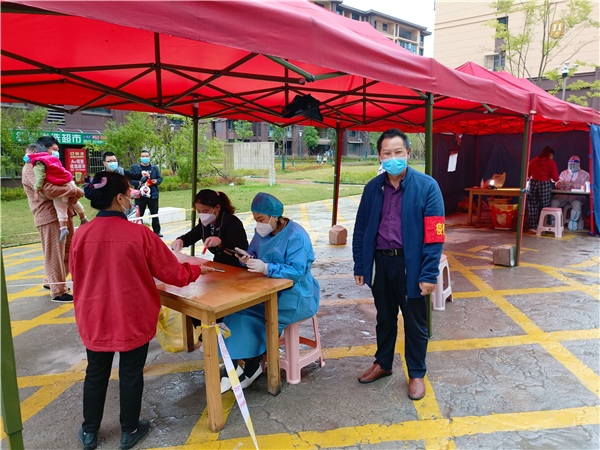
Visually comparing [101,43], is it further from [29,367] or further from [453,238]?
[453,238]

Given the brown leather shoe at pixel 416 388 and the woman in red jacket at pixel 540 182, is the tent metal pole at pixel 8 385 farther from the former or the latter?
the woman in red jacket at pixel 540 182

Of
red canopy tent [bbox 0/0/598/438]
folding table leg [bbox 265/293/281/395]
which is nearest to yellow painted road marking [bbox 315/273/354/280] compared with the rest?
red canopy tent [bbox 0/0/598/438]

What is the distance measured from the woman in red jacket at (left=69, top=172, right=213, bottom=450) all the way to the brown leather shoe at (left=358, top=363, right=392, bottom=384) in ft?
5.52

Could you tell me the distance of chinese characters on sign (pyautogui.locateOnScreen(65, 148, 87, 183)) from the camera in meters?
18.0

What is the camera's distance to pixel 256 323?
296 cm

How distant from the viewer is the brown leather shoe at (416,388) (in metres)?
2.88

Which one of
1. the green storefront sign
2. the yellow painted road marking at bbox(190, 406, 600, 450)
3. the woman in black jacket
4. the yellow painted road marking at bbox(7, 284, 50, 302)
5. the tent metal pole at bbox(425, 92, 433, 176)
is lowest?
the yellow painted road marking at bbox(7, 284, 50, 302)

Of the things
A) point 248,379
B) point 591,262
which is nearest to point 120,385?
point 248,379

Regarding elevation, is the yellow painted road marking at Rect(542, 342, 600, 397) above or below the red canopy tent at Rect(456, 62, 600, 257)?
below

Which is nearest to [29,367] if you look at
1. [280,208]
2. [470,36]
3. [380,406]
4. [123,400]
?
[123,400]

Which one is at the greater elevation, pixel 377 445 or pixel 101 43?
pixel 101 43

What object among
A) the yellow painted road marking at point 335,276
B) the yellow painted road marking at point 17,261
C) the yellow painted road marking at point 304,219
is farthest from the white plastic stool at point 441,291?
the yellow painted road marking at point 17,261

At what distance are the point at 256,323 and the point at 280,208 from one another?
888mm

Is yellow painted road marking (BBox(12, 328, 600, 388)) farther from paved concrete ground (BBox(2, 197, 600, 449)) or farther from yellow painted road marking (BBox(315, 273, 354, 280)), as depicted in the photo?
yellow painted road marking (BBox(315, 273, 354, 280))
